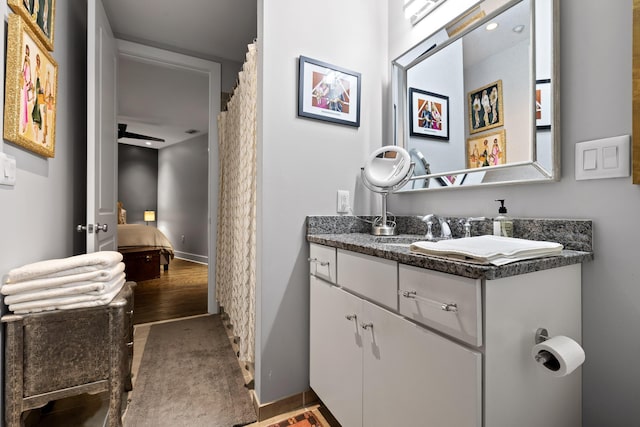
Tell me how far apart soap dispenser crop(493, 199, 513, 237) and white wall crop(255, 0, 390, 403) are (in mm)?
763

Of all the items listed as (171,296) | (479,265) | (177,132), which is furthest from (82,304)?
(177,132)

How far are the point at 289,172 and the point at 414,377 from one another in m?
1.04

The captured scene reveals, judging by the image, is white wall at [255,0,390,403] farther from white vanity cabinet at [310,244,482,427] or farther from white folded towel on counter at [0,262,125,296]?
white folded towel on counter at [0,262,125,296]

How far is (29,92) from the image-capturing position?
3.94 feet

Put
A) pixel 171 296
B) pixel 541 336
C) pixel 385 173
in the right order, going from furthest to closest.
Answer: pixel 171 296 → pixel 385 173 → pixel 541 336

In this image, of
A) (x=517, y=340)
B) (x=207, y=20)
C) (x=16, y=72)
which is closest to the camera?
(x=517, y=340)

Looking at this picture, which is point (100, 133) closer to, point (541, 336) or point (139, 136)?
point (541, 336)

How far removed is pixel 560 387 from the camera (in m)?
0.85

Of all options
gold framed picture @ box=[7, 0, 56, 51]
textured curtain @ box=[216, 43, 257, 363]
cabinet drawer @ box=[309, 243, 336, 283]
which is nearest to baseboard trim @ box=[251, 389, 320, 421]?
textured curtain @ box=[216, 43, 257, 363]

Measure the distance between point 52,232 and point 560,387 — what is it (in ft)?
7.25

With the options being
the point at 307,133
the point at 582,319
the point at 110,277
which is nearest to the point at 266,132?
the point at 307,133

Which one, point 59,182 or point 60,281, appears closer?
point 60,281

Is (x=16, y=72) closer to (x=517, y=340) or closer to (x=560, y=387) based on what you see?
(x=517, y=340)

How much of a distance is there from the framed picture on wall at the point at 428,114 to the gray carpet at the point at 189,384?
1.70m
